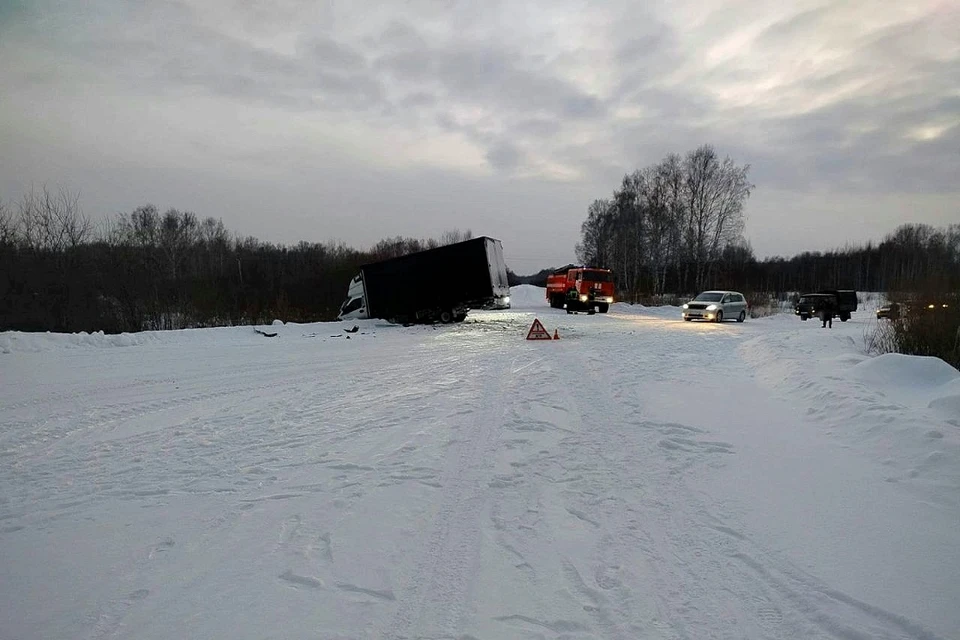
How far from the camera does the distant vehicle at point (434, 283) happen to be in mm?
21516

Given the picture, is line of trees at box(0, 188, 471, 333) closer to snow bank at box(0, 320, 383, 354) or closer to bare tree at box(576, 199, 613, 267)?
snow bank at box(0, 320, 383, 354)

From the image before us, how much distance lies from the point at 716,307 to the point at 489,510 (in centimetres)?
2629

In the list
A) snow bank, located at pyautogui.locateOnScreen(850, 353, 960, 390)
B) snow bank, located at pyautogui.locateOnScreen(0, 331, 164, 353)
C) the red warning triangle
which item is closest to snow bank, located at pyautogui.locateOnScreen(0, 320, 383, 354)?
snow bank, located at pyautogui.locateOnScreen(0, 331, 164, 353)

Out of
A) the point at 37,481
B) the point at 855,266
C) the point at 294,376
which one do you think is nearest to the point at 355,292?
the point at 294,376

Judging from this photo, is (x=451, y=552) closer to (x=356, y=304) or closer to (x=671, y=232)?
(x=356, y=304)

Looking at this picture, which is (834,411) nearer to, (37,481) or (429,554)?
(429,554)

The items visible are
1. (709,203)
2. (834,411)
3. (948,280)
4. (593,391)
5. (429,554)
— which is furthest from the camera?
(709,203)

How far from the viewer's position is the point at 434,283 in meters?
22.1

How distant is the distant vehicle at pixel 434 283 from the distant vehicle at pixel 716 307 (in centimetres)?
1138

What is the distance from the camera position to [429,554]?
137 inches

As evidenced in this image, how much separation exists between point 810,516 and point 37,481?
7146mm

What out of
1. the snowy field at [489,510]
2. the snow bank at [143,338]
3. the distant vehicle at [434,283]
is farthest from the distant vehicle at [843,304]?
the snow bank at [143,338]

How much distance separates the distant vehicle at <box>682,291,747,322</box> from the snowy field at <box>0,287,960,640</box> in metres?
18.8

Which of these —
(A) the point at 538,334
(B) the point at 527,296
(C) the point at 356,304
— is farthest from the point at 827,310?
(B) the point at 527,296
